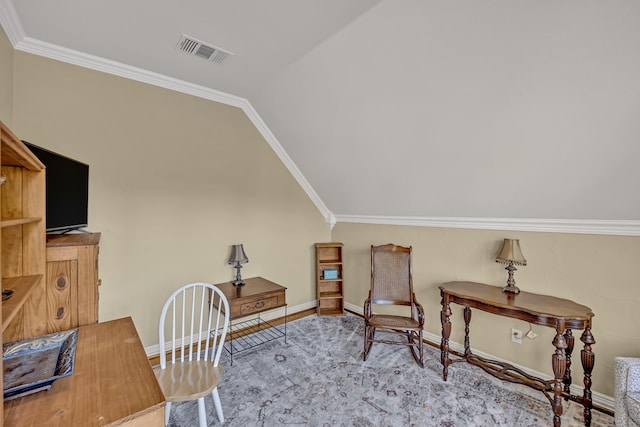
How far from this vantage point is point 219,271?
309 centimetres

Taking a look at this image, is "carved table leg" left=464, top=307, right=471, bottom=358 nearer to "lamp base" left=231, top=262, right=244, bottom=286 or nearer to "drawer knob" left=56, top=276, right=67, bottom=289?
"lamp base" left=231, top=262, right=244, bottom=286

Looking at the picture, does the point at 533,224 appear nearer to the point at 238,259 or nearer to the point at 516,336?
the point at 516,336

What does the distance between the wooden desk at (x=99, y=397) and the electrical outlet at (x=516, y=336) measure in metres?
2.71

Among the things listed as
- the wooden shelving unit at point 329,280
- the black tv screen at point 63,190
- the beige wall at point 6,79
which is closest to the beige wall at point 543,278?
the wooden shelving unit at point 329,280

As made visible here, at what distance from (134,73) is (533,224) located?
3.67 metres

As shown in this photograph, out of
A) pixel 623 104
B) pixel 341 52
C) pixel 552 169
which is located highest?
pixel 341 52

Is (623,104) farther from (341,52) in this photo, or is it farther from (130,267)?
(130,267)

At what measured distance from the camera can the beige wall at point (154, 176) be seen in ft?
7.39

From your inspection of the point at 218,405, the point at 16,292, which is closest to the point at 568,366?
the point at 218,405

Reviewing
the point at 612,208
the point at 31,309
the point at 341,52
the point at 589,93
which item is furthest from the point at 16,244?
the point at 612,208

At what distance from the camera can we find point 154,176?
105 inches

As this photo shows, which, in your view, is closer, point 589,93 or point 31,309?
point 31,309

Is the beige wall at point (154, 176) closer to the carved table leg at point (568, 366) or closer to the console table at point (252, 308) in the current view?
the console table at point (252, 308)

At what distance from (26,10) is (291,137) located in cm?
212
